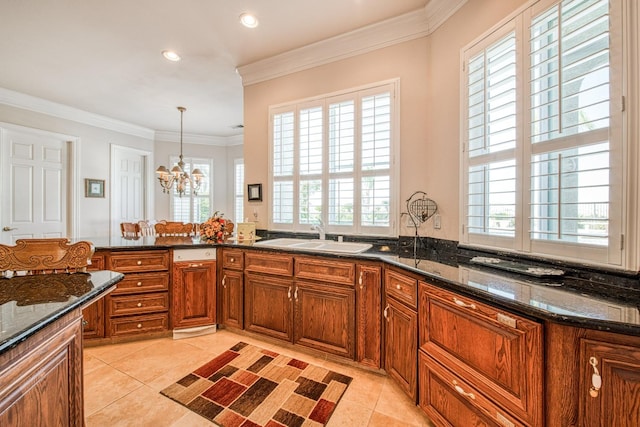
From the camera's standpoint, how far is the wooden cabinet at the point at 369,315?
196 centimetres

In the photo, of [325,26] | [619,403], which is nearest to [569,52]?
[619,403]

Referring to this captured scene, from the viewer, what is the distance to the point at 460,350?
4.24ft

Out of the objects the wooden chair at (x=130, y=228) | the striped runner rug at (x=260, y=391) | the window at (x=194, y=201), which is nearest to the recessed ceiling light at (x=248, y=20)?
the striped runner rug at (x=260, y=391)

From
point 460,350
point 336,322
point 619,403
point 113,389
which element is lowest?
point 113,389

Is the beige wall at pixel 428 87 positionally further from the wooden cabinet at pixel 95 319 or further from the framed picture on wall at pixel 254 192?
the wooden cabinet at pixel 95 319

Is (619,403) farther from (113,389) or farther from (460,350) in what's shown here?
(113,389)

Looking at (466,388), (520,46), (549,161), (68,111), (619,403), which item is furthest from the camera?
(68,111)

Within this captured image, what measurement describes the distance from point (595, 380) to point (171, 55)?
158 inches

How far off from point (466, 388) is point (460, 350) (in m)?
0.16

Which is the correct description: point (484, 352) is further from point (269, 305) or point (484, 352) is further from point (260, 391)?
point (269, 305)

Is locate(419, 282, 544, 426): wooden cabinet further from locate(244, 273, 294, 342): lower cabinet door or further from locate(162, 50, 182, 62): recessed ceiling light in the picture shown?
locate(162, 50, 182, 62): recessed ceiling light

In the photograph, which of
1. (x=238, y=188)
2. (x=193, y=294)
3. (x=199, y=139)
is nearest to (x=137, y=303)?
(x=193, y=294)

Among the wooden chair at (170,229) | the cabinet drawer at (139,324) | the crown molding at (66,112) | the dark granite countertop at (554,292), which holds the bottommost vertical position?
the cabinet drawer at (139,324)

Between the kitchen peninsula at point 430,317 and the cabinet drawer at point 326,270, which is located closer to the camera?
the kitchen peninsula at point 430,317
